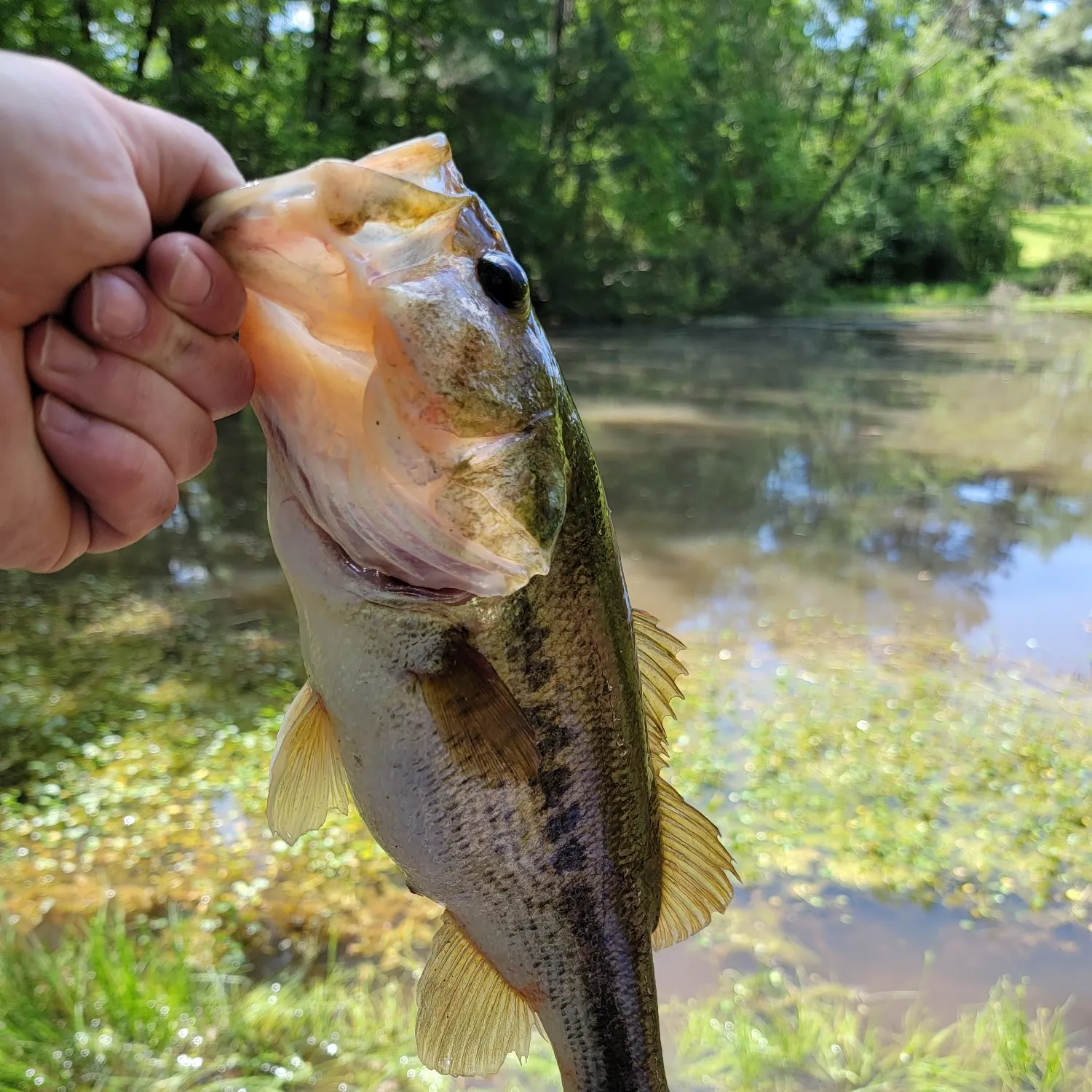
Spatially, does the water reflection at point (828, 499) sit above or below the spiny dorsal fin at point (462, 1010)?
below

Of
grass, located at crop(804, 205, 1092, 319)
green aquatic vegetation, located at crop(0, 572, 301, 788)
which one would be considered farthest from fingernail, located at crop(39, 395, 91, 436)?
grass, located at crop(804, 205, 1092, 319)

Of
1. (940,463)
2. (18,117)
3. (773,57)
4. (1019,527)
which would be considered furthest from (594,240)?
(18,117)

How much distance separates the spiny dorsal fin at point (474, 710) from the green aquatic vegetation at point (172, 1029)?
7.06 feet

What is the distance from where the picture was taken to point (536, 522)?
49.0 inches

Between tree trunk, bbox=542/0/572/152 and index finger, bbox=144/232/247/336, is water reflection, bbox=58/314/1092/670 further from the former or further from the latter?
tree trunk, bbox=542/0/572/152

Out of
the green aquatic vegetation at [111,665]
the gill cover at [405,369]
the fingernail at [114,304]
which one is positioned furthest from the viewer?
the green aquatic vegetation at [111,665]

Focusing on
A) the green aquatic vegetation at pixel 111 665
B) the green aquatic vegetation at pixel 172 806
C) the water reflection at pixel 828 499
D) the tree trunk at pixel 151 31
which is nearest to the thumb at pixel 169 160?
the green aquatic vegetation at pixel 172 806

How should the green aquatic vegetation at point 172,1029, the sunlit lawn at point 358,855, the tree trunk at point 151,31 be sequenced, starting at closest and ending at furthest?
the green aquatic vegetation at point 172,1029 → the sunlit lawn at point 358,855 → the tree trunk at point 151,31

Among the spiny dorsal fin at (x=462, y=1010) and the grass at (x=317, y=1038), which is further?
the grass at (x=317, y=1038)

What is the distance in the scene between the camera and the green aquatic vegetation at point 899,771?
419 cm

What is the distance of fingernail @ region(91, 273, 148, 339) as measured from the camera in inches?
50.8

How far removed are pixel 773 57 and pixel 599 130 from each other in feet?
32.6

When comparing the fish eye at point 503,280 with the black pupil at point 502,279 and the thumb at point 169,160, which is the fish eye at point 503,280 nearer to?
the black pupil at point 502,279

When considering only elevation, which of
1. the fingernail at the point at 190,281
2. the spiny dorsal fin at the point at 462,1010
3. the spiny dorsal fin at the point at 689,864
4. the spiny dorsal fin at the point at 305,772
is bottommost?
the spiny dorsal fin at the point at 462,1010
